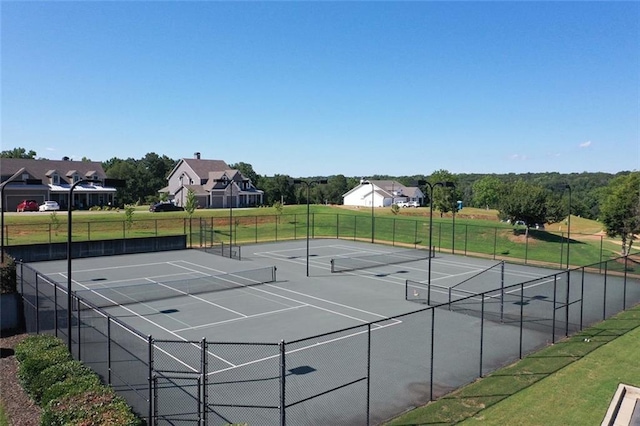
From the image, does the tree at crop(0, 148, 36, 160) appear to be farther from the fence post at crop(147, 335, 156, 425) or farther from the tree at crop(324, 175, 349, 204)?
the fence post at crop(147, 335, 156, 425)

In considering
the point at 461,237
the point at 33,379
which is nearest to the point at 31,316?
the point at 33,379

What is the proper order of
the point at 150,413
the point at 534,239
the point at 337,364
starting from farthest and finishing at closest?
the point at 534,239
the point at 337,364
the point at 150,413

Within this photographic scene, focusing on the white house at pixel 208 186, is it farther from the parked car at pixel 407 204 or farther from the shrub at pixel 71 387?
the shrub at pixel 71 387

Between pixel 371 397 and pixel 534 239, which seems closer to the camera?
pixel 371 397

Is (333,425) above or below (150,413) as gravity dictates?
below

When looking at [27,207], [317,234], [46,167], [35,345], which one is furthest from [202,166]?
[35,345]

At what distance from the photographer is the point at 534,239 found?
49.1 meters

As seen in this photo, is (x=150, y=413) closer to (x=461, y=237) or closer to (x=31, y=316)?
(x=31, y=316)

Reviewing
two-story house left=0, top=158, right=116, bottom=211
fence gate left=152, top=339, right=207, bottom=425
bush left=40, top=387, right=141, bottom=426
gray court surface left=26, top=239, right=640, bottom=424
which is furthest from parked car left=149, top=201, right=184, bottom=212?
bush left=40, top=387, right=141, bottom=426

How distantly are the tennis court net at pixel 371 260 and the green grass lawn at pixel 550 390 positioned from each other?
18490 mm

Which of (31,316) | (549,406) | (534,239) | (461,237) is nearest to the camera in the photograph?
(549,406)

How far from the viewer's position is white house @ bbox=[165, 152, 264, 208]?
269ft

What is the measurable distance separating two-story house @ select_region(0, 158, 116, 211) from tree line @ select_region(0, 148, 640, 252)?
15.9 ft

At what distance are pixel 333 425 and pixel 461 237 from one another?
44477 millimetres
